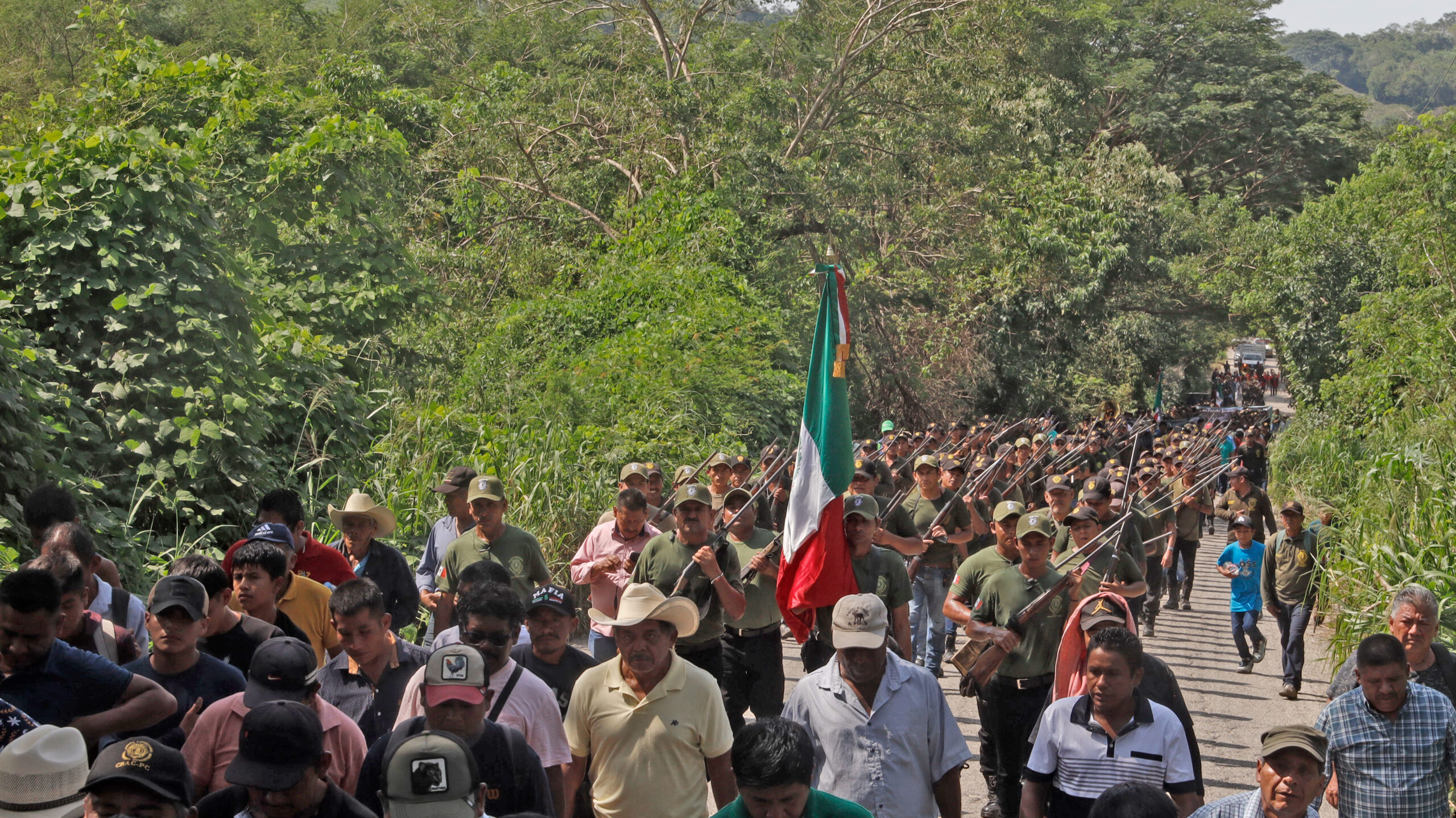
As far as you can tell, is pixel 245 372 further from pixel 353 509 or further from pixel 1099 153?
pixel 1099 153

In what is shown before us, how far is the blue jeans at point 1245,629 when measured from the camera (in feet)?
36.2

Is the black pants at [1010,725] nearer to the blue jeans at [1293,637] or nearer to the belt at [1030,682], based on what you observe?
the belt at [1030,682]

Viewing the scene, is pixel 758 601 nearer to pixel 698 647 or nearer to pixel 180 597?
pixel 698 647

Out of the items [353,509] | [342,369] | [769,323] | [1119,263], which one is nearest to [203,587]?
[353,509]

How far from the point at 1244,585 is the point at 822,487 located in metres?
5.26

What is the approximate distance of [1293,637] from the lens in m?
10.1

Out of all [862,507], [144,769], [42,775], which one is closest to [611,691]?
[144,769]

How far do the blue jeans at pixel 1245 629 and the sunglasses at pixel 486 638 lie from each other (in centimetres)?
828

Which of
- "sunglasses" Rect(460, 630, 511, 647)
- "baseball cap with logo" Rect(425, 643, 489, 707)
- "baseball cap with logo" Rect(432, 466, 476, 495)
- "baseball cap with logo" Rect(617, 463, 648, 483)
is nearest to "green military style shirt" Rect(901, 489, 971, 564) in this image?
"baseball cap with logo" Rect(617, 463, 648, 483)

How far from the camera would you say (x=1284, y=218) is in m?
44.6

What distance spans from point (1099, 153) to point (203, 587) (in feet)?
98.3

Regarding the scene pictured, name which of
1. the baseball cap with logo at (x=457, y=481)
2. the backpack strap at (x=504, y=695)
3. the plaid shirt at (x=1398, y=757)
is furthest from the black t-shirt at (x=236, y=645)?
the plaid shirt at (x=1398, y=757)

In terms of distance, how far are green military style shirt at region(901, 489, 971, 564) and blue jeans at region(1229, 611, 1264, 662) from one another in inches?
106

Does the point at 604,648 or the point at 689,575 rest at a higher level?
the point at 689,575
